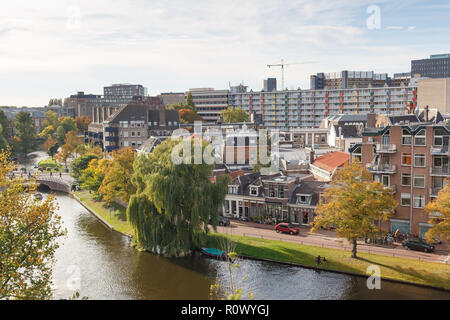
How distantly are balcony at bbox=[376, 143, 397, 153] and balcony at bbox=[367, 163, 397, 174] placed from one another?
178 centimetres

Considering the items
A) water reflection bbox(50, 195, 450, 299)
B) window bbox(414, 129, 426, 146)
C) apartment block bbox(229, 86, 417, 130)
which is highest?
apartment block bbox(229, 86, 417, 130)

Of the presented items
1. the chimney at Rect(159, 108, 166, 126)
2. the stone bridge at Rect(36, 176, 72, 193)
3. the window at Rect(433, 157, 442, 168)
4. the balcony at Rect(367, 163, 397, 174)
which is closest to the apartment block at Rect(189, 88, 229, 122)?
the chimney at Rect(159, 108, 166, 126)

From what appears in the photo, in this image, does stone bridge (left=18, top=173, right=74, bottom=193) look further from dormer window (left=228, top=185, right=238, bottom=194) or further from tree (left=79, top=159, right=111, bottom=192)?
dormer window (left=228, top=185, right=238, bottom=194)

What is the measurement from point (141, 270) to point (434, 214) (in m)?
31.1

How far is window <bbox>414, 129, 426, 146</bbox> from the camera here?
49478mm

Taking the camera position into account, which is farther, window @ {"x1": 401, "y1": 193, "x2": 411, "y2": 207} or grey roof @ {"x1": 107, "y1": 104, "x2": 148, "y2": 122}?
grey roof @ {"x1": 107, "y1": 104, "x2": 148, "y2": 122}

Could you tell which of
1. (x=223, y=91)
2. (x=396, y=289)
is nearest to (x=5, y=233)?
(x=396, y=289)

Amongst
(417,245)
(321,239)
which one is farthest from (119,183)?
(417,245)

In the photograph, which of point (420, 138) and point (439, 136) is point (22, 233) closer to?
point (420, 138)

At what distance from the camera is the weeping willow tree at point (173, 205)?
153 ft

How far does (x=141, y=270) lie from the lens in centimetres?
4503

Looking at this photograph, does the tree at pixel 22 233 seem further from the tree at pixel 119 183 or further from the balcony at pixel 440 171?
the balcony at pixel 440 171

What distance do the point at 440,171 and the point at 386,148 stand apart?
21.4 feet
